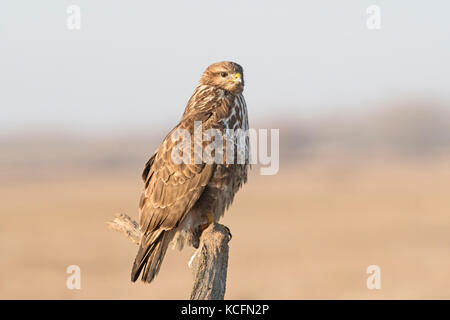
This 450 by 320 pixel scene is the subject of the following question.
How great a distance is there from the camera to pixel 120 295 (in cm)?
2236

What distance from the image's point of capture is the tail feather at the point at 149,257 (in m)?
7.86

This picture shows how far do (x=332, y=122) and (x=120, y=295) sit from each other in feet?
257

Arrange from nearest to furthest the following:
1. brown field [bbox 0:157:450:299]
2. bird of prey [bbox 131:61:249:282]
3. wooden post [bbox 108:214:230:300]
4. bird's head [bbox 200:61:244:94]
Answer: wooden post [bbox 108:214:230:300] → bird of prey [bbox 131:61:249:282] → bird's head [bbox 200:61:244:94] → brown field [bbox 0:157:450:299]

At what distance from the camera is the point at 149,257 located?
7922 mm

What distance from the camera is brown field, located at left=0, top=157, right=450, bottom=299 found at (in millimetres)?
24031

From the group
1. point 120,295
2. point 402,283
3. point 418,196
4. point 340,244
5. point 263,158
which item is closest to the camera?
point 263,158

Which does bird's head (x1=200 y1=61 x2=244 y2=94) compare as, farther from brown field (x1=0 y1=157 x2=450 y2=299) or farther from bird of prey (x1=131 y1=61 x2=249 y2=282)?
brown field (x1=0 y1=157 x2=450 y2=299)

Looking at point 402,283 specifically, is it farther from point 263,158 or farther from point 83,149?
point 83,149

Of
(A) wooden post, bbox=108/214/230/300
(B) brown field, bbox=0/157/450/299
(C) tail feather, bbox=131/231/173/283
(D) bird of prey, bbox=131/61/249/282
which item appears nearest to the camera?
(A) wooden post, bbox=108/214/230/300

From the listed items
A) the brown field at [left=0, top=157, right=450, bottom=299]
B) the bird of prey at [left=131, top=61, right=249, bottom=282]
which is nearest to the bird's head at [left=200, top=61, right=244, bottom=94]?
the bird of prey at [left=131, top=61, right=249, bottom=282]

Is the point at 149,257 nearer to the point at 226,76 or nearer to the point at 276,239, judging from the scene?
the point at 226,76

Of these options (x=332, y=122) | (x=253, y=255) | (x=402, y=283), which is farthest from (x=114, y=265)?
(x=332, y=122)

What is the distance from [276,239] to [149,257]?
88.7 feet

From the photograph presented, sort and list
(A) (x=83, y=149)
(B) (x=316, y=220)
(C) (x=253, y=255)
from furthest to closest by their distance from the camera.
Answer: (A) (x=83, y=149) → (B) (x=316, y=220) → (C) (x=253, y=255)
